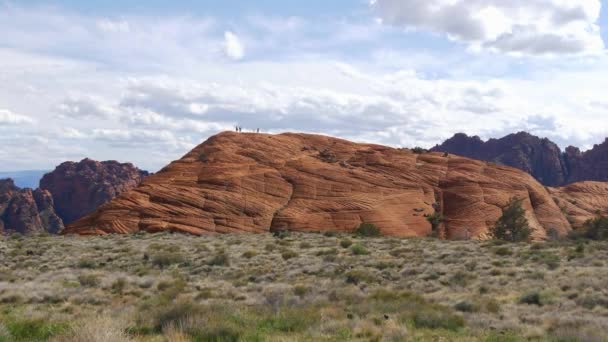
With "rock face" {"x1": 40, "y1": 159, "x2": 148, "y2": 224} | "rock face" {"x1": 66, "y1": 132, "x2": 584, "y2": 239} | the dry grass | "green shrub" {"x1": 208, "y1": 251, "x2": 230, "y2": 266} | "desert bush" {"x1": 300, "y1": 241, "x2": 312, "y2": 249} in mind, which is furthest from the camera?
"rock face" {"x1": 40, "y1": 159, "x2": 148, "y2": 224}

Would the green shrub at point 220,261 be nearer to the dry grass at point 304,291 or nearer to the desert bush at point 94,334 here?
the dry grass at point 304,291

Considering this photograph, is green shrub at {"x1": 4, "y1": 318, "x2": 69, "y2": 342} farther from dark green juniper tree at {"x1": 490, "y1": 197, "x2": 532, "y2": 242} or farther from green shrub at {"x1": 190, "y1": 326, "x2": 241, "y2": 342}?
dark green juniper tree at {"x1": 490, "y1": 197, "x2": 532, "y2": 242}

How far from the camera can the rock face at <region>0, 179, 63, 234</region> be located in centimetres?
9879

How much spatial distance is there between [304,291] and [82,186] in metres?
108

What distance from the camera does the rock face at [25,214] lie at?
324 ft

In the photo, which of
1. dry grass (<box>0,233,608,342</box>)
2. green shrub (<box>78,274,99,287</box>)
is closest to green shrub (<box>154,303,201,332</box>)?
dry grass (<box>0,233,608,342</box>)

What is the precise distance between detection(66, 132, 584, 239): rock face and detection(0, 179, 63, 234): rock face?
174 ft

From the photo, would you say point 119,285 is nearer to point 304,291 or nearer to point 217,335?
point 304,291

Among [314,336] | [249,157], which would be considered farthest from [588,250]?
[249,157]

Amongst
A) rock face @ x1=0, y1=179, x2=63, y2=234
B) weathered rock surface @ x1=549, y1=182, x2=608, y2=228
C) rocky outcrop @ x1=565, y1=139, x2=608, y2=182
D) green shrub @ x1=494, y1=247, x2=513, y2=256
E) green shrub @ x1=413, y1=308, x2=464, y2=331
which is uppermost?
rocky outcrop @ x1=565, y1=139, x2=608, y2=182

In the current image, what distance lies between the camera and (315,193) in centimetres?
5200

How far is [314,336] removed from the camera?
10.9 metres

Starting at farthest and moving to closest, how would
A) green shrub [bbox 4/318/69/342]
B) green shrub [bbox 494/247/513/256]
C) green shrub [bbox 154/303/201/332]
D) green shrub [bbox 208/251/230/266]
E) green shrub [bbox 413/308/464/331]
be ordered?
1. green shrub [bbox 494/247/513/256]
2. green shrub [bbox 208/251/230/266]
3. green shrub [bbox 413/308/464/331]
4. green shrub [bbox 154/303/201/332]
5. green shrub [bbox 4/318/69/342]

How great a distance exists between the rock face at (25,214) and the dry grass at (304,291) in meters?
69.1
